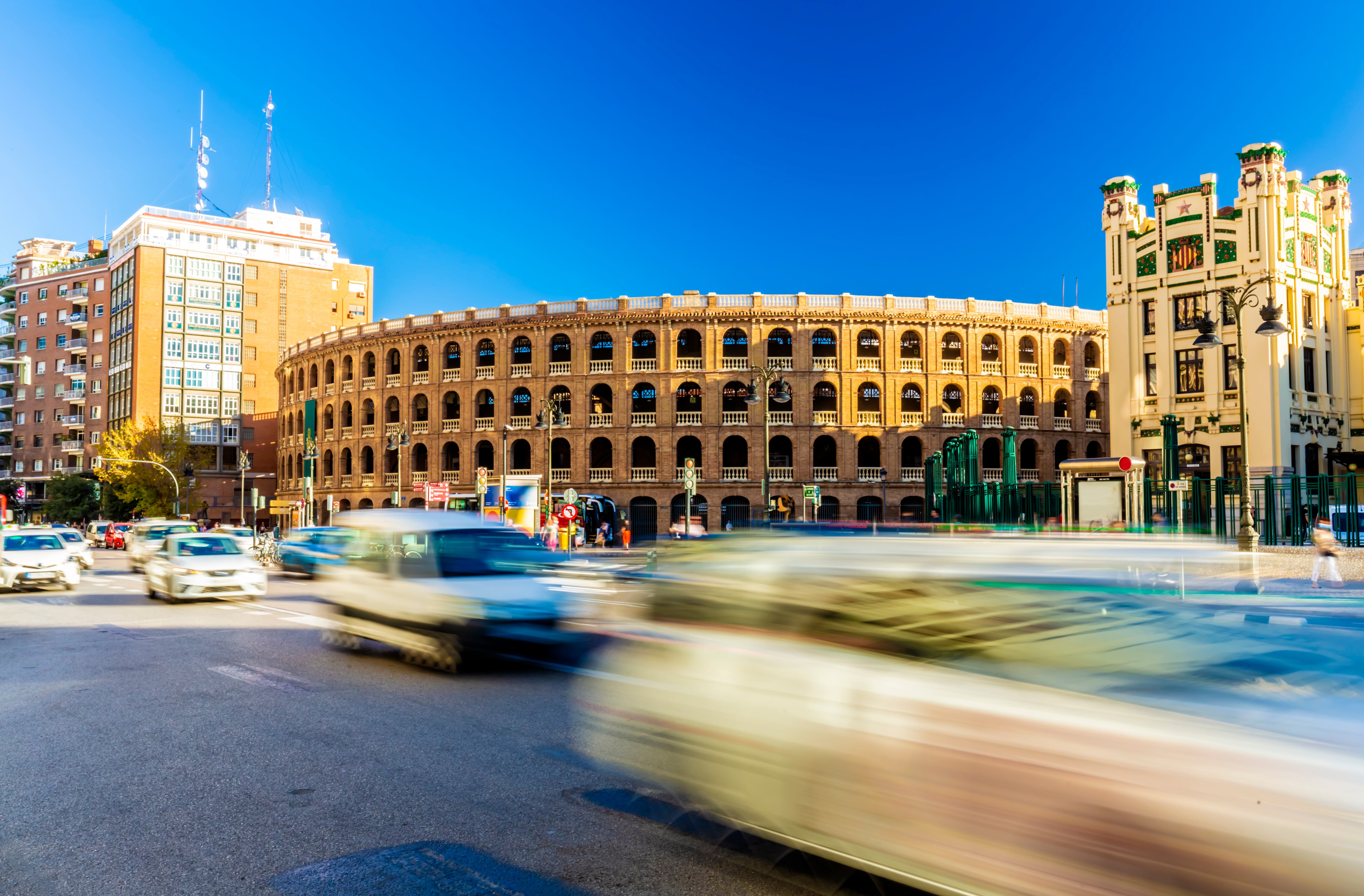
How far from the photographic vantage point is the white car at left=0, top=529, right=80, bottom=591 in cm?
1888

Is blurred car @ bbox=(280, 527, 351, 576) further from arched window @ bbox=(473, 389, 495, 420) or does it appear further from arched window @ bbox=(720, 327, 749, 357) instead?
arched window @ bbox=(720, 327, 749, 357)

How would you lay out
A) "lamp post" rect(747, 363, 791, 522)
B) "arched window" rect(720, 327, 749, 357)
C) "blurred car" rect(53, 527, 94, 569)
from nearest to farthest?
"blurred car" rect(53, 527, 94, 569), "lamp post" rect(747, 363, 791, 522), "arched window" rect(720, 327, 749, 357)

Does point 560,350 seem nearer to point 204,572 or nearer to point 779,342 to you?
point 779,342

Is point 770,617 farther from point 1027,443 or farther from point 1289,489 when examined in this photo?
point 1027,443

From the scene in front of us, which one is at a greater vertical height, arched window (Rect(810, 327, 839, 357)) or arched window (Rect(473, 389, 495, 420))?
arched window (Rect(810, 327, 839, 357))

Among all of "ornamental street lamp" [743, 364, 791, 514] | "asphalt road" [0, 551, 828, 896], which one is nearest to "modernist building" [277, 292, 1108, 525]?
"ornamental street lamp" [743, 364, 791, 514]

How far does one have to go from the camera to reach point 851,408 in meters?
49.3

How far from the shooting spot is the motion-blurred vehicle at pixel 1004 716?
2.57 meters

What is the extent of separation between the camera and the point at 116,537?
47.5 m

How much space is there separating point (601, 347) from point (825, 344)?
12.7 metres

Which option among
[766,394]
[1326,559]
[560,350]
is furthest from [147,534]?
[1326,559]

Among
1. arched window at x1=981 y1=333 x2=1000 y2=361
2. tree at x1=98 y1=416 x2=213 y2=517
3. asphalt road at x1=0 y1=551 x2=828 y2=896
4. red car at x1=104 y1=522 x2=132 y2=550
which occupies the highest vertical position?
arched window at x1=981 y1=333 x2=1000 y2=361

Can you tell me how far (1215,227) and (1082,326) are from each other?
56.3ft

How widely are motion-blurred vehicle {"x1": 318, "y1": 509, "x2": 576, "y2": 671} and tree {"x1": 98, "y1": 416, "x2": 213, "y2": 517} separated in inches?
2423
